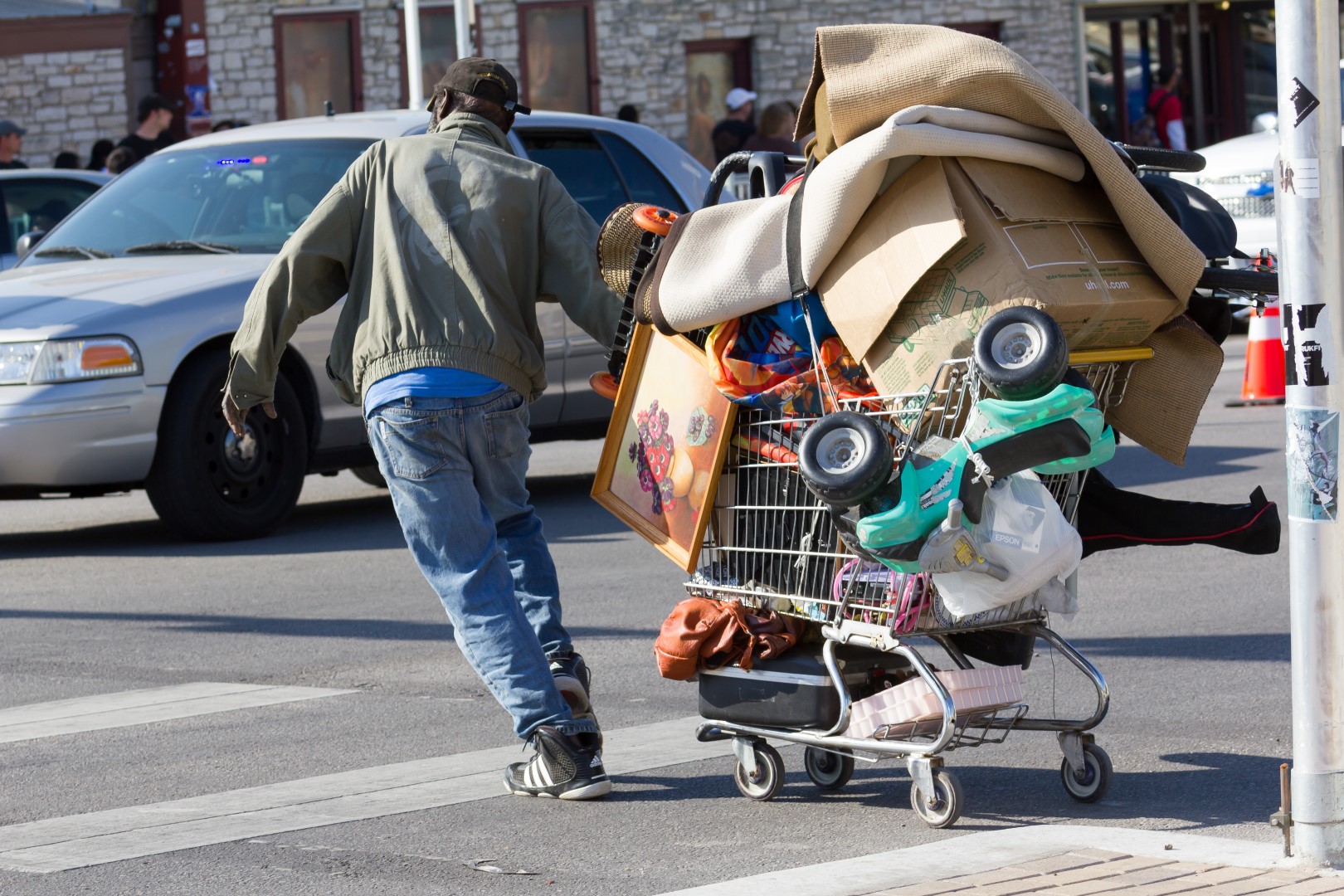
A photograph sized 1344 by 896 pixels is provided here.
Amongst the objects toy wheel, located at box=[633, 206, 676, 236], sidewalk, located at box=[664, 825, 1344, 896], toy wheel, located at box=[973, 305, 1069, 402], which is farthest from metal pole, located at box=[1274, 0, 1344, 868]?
toy wheel, located at box=[633, 206, 676, 236]

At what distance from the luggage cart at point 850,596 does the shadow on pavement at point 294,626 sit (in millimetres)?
2287

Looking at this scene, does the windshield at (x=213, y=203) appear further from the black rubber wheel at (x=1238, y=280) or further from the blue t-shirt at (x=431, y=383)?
the black rubber wheel at (x=1238, y=280)

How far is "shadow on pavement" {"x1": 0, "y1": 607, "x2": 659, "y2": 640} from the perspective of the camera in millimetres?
7532

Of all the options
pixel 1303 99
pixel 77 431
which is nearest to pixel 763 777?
pixel 1303 99

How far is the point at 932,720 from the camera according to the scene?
4727 millimetres

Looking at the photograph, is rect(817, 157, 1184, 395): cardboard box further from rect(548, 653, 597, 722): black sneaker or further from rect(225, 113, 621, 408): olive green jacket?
rect(548, 653, 597, 722): black sneaker

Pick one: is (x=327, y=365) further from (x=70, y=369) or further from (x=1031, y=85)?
(x=70, y=369)

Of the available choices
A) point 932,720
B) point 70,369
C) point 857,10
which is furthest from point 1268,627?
point 857,10

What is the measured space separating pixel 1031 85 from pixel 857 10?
2604 cm

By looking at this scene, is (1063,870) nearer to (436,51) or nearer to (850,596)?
(850,596)

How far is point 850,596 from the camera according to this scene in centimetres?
479

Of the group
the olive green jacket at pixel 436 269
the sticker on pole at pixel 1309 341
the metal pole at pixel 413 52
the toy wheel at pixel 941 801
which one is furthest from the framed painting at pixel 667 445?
the metal pole at pixel 413 52

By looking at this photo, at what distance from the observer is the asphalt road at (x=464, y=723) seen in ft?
15.3

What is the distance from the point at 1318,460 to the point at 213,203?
740cm
